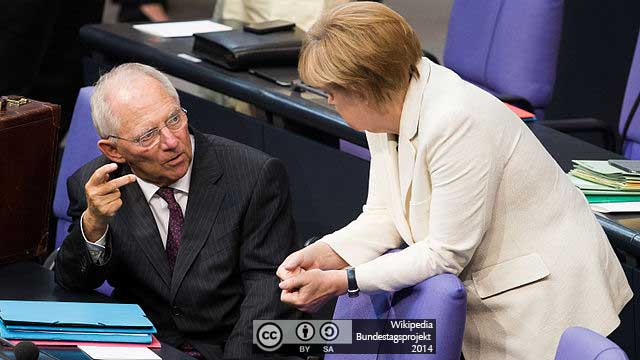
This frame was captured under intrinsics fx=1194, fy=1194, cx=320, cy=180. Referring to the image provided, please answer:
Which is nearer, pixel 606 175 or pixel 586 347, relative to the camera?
pixel 586 347

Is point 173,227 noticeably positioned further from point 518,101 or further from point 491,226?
point 518,101

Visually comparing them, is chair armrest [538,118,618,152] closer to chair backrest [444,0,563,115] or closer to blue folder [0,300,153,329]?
chair backrest [444,0,563,115]

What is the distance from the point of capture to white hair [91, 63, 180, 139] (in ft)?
10.8

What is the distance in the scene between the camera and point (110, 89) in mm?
3287

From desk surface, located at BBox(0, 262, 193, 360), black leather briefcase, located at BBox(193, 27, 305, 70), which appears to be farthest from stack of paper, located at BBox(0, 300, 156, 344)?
black leather briefcase, located at BBox(193, 27, 305, 70)

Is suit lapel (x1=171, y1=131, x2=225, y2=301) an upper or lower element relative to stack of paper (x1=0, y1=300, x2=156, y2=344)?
upper

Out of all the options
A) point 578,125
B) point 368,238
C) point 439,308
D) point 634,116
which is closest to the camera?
point 439,308

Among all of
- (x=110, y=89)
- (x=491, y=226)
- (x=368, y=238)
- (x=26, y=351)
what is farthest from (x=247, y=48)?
(x=26, y=351)

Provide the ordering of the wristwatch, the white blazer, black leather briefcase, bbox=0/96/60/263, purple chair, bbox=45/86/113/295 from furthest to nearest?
purple chair, bbox=45/86/113/295 < black leather briefcase, bbox=0/96/60/263 < the wristwatch < the white blazer

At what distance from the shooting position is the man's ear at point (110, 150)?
330 centimetres

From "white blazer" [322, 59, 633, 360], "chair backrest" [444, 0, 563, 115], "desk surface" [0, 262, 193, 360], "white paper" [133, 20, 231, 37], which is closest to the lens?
"white blazer" [322, 59, 633, 360]

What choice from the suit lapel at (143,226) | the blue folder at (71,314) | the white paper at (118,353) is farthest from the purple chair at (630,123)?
the white paper at (118,353)

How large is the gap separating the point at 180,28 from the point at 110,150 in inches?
80.5

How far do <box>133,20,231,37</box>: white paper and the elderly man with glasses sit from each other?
1890 millimetres
